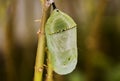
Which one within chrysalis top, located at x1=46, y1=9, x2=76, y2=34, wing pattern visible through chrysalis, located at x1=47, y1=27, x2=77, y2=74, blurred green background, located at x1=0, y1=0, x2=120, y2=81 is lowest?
blurred green background, located at x1=0, y1=0, x2=120, y2=81

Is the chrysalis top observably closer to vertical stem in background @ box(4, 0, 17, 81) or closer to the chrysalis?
the chrysalis

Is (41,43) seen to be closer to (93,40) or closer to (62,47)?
(62,47)

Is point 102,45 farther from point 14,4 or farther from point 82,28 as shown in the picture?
point 14,4

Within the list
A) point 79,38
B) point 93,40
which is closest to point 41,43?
point 93,40

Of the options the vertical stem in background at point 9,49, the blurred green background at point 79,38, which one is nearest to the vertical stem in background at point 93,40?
the blurred green background at point 79,38

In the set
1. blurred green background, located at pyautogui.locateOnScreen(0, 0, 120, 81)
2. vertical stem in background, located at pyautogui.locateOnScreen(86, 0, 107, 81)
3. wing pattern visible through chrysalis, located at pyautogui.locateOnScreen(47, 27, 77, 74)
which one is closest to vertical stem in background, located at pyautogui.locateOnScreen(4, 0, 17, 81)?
blurred green background, located at pyautogui.locateOnScreen(0, 0, 120, 81)

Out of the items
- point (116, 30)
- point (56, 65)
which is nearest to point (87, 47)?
point (116, 30)
